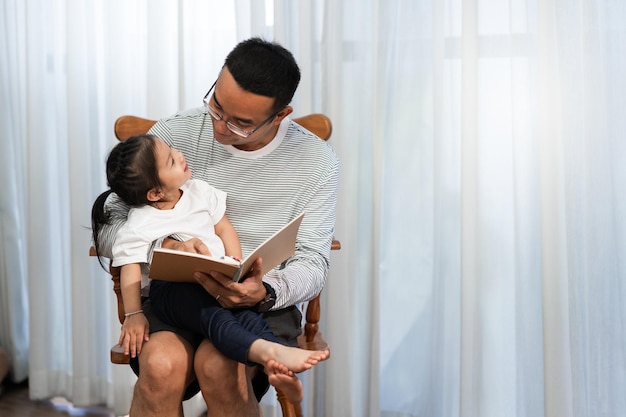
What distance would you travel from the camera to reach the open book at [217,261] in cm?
154

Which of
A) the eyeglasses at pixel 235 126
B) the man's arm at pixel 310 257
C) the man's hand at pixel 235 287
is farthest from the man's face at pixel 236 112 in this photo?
the man's hand at pixel 235 287

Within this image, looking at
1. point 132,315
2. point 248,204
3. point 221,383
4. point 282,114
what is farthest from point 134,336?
point 282,114

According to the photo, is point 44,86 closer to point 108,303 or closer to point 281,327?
point 108,303

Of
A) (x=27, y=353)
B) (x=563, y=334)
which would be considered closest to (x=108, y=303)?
(x=27, y=353)

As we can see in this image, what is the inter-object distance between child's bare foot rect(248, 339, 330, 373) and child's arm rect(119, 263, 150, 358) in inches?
11.6

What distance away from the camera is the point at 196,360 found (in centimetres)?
169

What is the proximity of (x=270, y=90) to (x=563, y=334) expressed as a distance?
1.14 metres

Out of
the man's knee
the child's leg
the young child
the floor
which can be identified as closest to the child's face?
the young child

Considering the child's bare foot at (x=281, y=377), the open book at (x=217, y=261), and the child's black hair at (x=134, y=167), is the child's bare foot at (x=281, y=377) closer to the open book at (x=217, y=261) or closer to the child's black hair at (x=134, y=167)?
the open book at (x=217, y=261)

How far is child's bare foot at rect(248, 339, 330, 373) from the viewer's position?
153 cm

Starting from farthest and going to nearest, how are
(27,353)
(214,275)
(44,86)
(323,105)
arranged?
1. (27,353)
2. (44,86)
3. (323,105)
4. (214,275)

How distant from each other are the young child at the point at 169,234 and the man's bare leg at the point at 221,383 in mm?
38

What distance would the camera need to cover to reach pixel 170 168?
5.97 feet

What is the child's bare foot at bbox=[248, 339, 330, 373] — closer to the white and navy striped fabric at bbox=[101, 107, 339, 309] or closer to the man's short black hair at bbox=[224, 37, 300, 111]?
the white and navy striped fabric at bbox=[101, 107, 339, 309]
